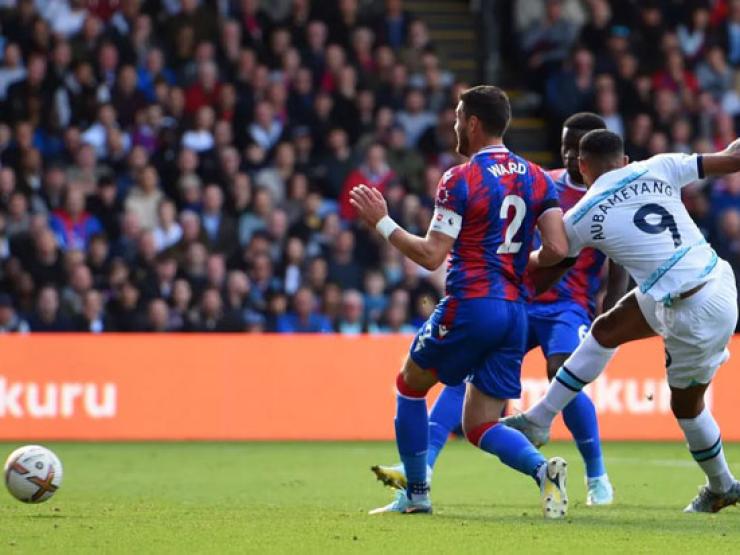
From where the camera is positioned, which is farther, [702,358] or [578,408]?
[578,408]

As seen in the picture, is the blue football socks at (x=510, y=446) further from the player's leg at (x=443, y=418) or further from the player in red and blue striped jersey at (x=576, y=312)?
the player in red and blue striped jersey at (x=576, y=312)

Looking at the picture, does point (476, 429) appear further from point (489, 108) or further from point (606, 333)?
point (489, 108)

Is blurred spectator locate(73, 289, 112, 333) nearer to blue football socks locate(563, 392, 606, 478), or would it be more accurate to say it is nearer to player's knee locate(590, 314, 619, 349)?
blue football socks locate(563, 392, 606, 478)

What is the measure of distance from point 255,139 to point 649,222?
34.8ft

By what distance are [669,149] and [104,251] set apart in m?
7.00

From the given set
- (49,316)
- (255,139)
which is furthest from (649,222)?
(255,139)

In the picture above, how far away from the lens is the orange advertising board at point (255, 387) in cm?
1585

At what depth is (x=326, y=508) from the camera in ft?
31.3

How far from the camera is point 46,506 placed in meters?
9.57

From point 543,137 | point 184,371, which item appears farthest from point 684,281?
point 543,137

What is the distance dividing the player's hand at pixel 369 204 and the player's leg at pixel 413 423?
81 cm

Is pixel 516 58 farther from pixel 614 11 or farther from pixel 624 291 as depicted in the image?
pixel 624 291

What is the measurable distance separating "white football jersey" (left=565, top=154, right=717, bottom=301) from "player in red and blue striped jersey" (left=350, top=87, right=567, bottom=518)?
0.65ft

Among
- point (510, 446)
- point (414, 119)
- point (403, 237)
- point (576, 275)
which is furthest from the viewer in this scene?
point (414, 119)
